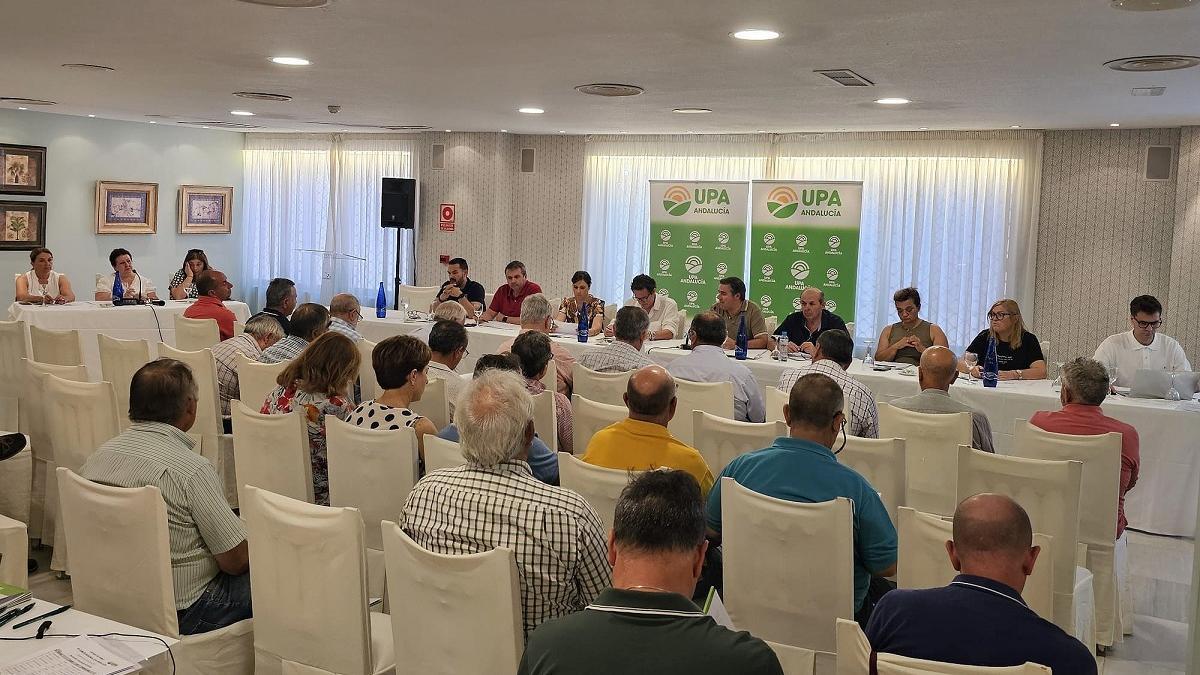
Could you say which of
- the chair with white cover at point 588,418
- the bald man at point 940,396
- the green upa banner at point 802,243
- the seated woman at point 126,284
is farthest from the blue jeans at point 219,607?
the green upa banner at point 802,243

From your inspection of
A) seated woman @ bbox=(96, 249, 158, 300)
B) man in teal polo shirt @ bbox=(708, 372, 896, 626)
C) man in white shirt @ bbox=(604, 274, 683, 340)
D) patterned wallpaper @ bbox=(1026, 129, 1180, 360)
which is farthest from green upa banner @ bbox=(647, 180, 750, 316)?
man in teal polo shirt @ bbox=(708, 372, 896, 626)

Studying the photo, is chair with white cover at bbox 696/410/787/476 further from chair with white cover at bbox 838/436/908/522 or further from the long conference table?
the long conference table

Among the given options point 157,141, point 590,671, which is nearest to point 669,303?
point 590,671

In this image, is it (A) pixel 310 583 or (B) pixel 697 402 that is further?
(B) pixel 697 402

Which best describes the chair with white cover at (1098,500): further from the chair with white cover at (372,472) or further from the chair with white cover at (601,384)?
the chair with white cover at (372,472)

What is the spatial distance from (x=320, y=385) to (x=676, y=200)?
8309 millimetres

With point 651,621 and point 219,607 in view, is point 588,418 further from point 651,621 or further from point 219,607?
point 651,621

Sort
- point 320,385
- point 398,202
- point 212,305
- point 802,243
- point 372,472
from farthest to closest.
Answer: point 398,202, point 802,243, point 212,305, point 320,385, point 372,472

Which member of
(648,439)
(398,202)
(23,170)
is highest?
(23,170)

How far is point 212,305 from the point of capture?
8430 mm

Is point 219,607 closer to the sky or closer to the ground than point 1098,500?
closer to the ground

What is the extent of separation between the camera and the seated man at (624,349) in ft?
21.6

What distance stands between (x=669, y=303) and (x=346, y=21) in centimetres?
490

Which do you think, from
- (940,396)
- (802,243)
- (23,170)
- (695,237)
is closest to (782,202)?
(802,243)
